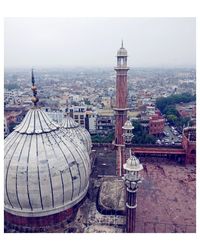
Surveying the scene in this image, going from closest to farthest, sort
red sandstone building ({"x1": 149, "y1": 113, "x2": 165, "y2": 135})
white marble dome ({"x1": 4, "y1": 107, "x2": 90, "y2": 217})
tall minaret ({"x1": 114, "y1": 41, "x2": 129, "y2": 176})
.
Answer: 1. white marble dome ({"x1": 4, "y1": 107, "x2": 90, "y2": 217})
2. tall minaret ({"x1": 114, "y1": 41, "x2": 129, "y2": 176})
3. red sandstone building ({"x1": 149, "y1": 113, "x2": 165, "y2": 135})

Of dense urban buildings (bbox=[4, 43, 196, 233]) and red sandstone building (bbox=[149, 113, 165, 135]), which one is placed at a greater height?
red sandstone building (bbox=[149, 113, 165, 135])

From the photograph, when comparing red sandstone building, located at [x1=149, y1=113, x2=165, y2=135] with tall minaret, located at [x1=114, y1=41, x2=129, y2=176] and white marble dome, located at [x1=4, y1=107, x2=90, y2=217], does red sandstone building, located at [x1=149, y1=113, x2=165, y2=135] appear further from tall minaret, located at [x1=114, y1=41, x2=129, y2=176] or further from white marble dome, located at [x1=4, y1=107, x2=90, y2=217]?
white marble dome, located at [x1=4, y1=107, x2=90, y2=217]

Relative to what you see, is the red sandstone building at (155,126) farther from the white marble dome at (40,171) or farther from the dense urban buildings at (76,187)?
the white marble dome at (40,171)

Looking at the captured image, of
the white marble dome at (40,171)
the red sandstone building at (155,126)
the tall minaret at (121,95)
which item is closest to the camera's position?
the white marble dome at (40,171)

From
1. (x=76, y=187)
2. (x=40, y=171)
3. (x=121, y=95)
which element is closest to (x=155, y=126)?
(x=121, y=95)

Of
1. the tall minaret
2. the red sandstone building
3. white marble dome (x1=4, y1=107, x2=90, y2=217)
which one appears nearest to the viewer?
white marble dome (x1=4, y1=107, x2=90, y2=217)

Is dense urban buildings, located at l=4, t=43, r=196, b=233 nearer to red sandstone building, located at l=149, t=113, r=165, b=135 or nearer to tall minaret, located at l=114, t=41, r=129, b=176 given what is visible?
tall minaret, located at l=114, t=41, r=129, b=176

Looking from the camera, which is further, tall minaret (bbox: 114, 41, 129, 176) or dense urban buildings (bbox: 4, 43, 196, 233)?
tall minaret (bbox: 114, 41, 129, 176)

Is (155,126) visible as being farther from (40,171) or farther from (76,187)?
(40,171)

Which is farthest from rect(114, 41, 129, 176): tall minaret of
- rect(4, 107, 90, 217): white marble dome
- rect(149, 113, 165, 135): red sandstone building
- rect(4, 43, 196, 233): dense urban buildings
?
rect(149, 113, 165, 135): red sandstone building

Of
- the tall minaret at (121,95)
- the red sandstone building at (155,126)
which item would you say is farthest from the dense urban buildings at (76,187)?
the red sandstone building at (155,126)
